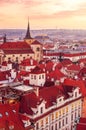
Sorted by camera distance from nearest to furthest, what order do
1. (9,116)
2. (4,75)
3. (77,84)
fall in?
(9,116)
(77,84)
(4,75)

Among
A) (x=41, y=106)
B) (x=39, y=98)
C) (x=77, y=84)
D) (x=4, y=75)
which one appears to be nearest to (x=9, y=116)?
(x=41, y=106)

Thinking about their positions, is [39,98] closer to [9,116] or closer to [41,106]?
[41,106]

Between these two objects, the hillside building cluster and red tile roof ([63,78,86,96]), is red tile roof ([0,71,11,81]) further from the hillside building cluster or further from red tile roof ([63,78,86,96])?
red tile roof ([63,78,86,96])

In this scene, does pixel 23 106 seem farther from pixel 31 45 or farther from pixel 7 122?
pixel 31 45

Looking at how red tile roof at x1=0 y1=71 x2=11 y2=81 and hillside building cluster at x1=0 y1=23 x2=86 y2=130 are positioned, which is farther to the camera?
red tile roof at x1=0 y1=71 x2=11 y2=81

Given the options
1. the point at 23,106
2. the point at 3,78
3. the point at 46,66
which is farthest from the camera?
the point at 46,66

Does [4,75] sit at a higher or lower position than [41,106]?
lower

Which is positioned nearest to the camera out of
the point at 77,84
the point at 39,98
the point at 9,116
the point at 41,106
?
the point at 9,116

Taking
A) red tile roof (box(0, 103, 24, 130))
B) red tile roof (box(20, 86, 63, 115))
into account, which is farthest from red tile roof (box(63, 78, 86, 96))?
red tile roof (box(0, 103, 24, 130))

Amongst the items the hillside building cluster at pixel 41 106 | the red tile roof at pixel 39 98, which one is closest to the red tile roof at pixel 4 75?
the hillside building cluster at pixel 41 106

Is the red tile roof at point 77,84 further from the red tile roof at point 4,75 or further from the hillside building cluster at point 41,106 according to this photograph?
the red tile roof at point 4,75

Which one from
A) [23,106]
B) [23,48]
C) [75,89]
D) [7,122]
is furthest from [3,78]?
[23,48]
